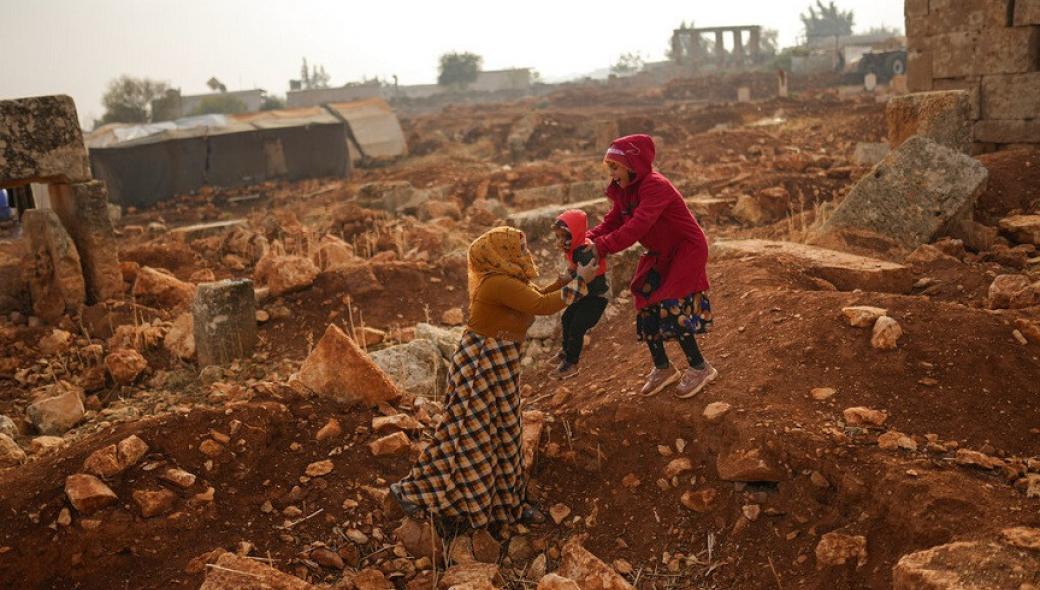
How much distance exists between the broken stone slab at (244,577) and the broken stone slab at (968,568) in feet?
7.59

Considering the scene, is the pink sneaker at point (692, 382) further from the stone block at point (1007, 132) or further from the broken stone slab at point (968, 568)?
the stone block at point (1007, 132)

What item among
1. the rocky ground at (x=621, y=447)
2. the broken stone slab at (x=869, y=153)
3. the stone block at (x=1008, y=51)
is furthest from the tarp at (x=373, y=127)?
the stone block at (x=1008, y=51)

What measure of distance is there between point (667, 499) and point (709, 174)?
11962 millimetres

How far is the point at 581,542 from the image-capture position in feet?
13.3

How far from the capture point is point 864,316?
474 cm

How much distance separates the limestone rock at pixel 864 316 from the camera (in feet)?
15.5

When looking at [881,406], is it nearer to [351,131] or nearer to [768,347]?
[768,347]

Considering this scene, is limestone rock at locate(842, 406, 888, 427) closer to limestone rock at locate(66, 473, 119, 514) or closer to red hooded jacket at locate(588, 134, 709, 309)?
red hooded jacket at locate(588, 134, 709, 309)

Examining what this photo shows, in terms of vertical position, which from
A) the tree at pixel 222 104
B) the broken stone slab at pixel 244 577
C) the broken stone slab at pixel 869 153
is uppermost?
the tree at pixel 222 104

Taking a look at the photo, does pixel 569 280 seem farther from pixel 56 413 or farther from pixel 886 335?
pixel 56 413

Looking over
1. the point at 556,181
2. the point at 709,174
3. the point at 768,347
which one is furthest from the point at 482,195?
the point at 768,347

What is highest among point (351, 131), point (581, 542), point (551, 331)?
point (351, 131)

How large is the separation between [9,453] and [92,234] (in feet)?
11.6

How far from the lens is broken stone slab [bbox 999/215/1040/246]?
6.85m
